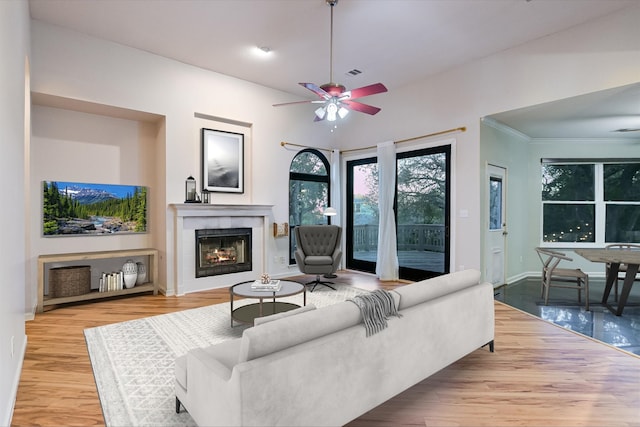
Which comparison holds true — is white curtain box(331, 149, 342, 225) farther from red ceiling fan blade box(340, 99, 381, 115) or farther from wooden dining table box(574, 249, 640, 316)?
wooden dining table box(574, 249, 640, 316)

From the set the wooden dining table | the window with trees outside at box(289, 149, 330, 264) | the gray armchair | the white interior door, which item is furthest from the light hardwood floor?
the window with trees outside at box(289, 149, 330, 264)

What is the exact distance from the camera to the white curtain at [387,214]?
598cm

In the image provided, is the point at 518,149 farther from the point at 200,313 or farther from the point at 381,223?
the point at 200,313

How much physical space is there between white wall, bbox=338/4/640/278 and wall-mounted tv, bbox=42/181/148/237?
4.19 m

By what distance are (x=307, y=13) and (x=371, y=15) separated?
71 cm

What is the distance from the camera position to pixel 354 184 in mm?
6949

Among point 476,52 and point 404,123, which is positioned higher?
point 476,52

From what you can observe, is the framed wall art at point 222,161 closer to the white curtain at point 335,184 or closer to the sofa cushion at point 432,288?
the white curtain at point 335,184

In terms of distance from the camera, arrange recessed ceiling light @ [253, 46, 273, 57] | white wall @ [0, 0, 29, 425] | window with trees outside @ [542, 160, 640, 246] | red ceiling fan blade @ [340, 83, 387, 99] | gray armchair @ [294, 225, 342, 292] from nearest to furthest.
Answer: white wall @ [0, 0, 29, 425] < red ceiling fan blade @ [340, 83, 387, 99] < recessed ceiling light @ [253, 46, 273, 57] < gray armchair @ [294, 225, 342, 292] < window with trees outside @ [542, 160, 640, 246]

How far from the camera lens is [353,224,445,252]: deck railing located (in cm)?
555

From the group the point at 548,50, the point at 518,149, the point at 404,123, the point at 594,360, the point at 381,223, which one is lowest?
the point at 594,360

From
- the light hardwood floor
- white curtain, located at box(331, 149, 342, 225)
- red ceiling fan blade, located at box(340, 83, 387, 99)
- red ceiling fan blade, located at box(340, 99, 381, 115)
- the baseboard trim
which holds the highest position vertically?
red ceiling fan blade, located at box(340, 83, 387, 99)

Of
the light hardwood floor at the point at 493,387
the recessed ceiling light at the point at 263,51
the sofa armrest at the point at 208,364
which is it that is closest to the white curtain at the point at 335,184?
the recessed ceiling light at the point at 263,51

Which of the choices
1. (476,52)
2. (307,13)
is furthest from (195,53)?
(476,52)
